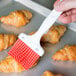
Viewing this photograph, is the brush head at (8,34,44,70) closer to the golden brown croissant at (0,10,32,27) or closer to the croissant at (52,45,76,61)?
the croissant at (52,45,76,61)

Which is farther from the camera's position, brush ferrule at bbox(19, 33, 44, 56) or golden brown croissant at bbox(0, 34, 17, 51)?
golden brown croissant at bbox(0, 34, 17, 51)

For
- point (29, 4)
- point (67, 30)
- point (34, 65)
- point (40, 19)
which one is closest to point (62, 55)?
point (34, 65)

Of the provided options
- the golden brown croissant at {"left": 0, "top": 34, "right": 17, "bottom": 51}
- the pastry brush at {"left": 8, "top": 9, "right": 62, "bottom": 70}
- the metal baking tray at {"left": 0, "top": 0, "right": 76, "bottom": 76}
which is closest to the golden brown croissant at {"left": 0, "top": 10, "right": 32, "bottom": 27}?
the metal baking tray at {"left": 0, "top": 0, "right": 76, "bottom": 76}

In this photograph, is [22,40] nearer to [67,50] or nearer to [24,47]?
[24,47]

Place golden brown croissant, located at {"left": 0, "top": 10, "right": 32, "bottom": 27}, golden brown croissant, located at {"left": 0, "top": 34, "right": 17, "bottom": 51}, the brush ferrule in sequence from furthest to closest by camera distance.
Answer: golden brown croissant, located at {"left": 0, "top": 10, "right": 32, "bottom": 27} → golden brown croissant, located at {"left": 0, "top": 34, "right": 17, "bottom": 51} → the brush ferrule

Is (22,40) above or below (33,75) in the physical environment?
above

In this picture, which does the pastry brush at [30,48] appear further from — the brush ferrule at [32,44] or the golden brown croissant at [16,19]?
the golden brown croissant at [16,19]

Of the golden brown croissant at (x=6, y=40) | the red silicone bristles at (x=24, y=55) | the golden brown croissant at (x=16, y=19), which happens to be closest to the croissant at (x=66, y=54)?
the red silicone bristles at (x=24, y=55)
